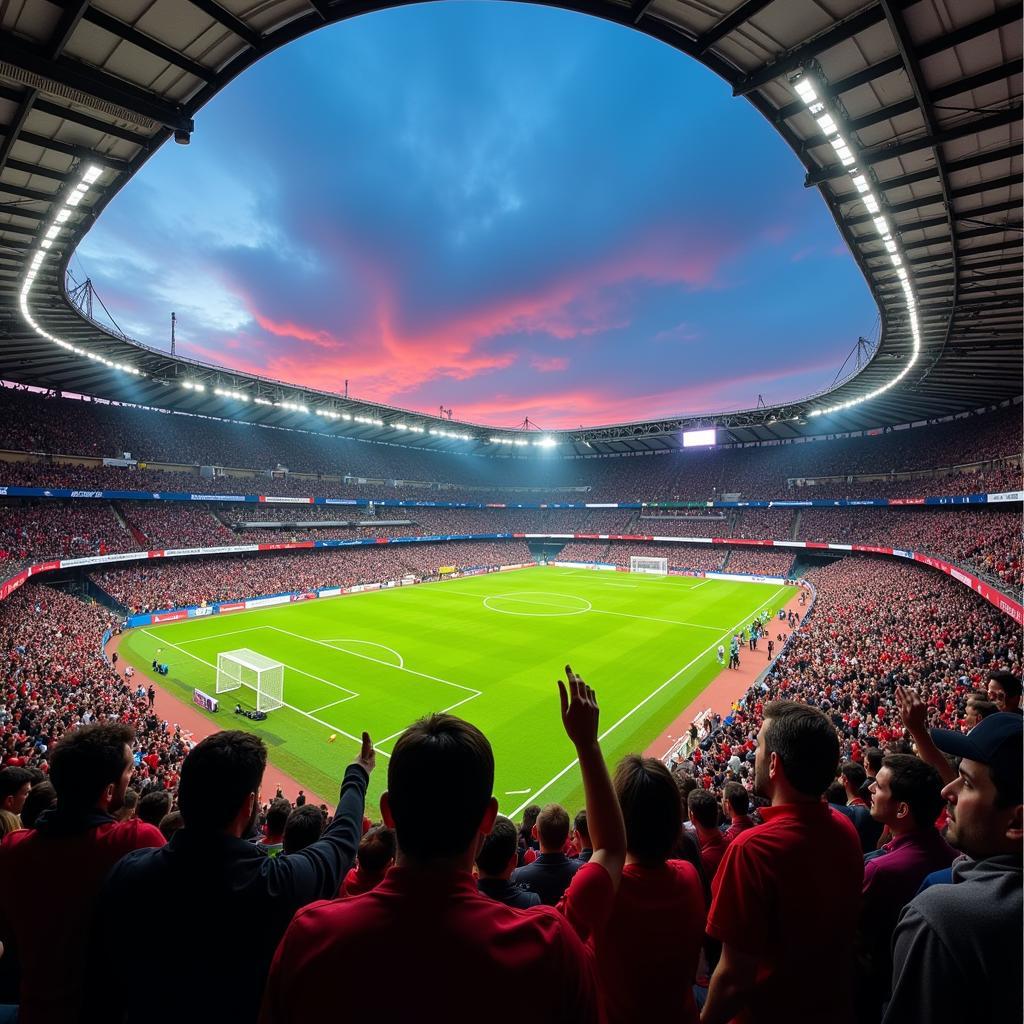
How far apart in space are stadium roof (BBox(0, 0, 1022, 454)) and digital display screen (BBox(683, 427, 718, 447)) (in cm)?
4731

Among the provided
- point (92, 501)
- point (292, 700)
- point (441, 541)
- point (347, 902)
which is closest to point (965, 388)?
point (292, 700)

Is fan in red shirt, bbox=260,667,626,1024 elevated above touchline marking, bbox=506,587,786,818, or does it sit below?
above

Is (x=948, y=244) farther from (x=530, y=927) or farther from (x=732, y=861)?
(x=530, y=927)

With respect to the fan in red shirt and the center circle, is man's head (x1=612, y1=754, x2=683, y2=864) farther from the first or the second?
the center circle

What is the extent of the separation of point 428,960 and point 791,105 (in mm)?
17171

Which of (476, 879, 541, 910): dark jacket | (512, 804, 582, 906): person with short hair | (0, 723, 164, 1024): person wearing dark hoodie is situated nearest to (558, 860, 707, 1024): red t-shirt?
(476, 879, 541, 910): dark jacket

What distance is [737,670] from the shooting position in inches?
1110

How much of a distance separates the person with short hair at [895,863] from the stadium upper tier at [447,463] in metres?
39.6

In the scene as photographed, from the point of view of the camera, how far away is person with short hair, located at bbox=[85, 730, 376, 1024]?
7.47ft

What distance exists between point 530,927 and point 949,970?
1.71m

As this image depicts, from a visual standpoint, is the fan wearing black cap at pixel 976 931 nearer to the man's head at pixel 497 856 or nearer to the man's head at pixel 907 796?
the man's head at pixel 907 796

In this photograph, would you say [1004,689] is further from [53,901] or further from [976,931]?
[53,901]

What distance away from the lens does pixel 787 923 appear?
9.24 ft

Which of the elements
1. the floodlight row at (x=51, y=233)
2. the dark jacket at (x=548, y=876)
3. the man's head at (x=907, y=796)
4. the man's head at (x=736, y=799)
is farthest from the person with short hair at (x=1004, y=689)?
the floodlight row at (x=51, y=233)
